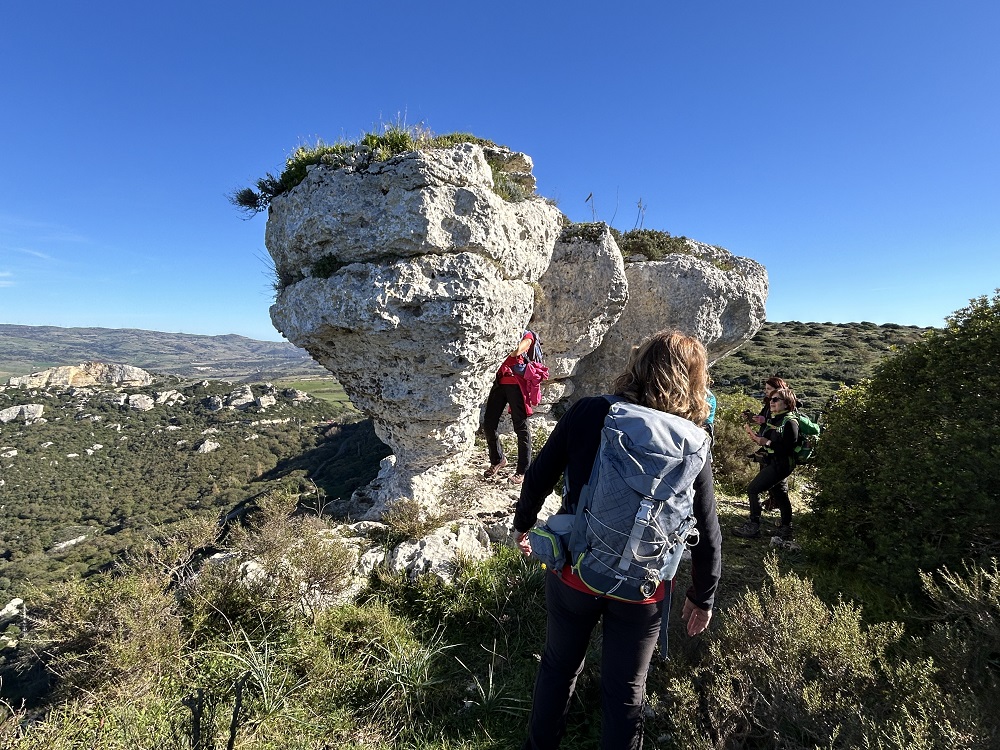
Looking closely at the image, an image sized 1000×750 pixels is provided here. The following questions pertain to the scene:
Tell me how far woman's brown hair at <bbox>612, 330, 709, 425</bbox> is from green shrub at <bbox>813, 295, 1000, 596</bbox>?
2980mm

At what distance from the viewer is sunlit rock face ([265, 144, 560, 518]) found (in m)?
5.19

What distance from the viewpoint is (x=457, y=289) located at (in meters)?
5.37

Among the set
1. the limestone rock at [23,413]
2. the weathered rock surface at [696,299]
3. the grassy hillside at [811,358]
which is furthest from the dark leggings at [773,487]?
the limestone rock at [23,413]

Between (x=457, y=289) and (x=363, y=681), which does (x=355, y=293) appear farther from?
(x=363, y=681)

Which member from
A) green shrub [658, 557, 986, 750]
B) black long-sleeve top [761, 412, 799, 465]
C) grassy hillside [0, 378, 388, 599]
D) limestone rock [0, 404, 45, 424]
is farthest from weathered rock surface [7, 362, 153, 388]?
green shrub [658, 557, 986, 750]

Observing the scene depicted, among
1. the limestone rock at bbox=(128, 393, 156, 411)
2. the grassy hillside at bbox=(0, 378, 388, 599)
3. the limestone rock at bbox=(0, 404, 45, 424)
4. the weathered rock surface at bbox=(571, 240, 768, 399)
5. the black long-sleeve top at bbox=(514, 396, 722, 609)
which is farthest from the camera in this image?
the limestone rock at bbox=(128, 393, 156, 411)

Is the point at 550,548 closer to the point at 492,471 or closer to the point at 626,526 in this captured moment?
the point at 626,526

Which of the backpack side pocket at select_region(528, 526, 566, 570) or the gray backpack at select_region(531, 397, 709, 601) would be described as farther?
the backpack side pocket at select_region(528, 526, 566, 570)

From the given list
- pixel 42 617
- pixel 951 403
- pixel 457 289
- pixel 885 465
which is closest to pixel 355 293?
pixel 457 289

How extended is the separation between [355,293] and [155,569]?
347cm

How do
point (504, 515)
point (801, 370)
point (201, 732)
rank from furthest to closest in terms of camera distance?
point (801, 370)
point (504, 515)
point (201, 732)

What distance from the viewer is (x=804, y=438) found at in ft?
15.9

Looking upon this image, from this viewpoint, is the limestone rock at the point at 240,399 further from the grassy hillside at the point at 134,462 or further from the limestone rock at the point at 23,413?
the limestone rock at the point at 23,413

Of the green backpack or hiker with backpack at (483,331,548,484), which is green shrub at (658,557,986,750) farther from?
hiker with backpack at (483,331,548,484)
